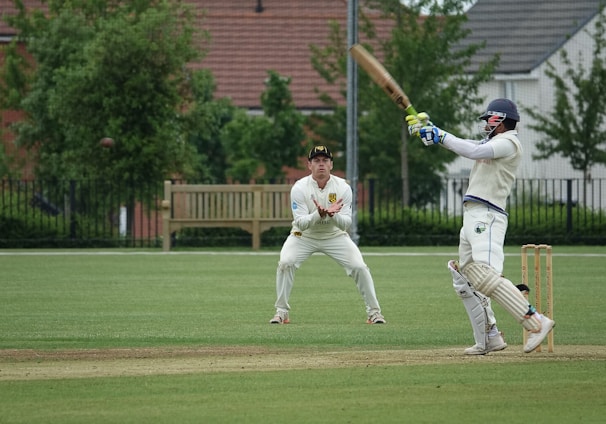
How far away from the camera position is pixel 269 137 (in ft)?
137

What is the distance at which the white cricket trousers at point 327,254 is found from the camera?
1443 cm

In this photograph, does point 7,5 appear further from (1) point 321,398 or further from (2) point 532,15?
(1) point 321,398

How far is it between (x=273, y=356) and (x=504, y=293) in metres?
2.12

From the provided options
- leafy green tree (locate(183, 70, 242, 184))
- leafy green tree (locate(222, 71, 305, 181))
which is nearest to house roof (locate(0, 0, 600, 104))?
leafy green tree (locate(183, 70, 242, 184))

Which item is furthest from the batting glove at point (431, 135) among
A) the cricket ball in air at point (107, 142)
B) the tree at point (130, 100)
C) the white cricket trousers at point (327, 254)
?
the tree at point (130, 100)

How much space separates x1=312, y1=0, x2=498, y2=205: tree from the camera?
36.0 m

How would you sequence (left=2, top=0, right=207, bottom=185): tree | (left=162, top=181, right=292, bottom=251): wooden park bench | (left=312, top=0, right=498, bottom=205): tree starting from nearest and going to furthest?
1. (left=162, top=181, right=292, bottom=251): wooden park bench
2. (left=2, top=0, right=207, bottom=185): tree
3. (left=312, top=0, right=498, bottom=205): tree

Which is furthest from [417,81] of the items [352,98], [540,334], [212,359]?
[540,334]

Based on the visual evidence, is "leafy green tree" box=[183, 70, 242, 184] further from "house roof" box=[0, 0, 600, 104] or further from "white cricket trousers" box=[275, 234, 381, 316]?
"white cricket trousers" box=[275, 234, 381, 316]

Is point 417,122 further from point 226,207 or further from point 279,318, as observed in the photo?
point 226,207

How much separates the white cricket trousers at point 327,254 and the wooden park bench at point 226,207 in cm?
1450

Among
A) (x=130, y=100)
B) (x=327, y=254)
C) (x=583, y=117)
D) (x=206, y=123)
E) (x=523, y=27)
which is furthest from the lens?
(x=523, y=27)

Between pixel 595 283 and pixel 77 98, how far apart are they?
1786 cm

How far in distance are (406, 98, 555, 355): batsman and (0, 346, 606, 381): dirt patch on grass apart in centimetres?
41
